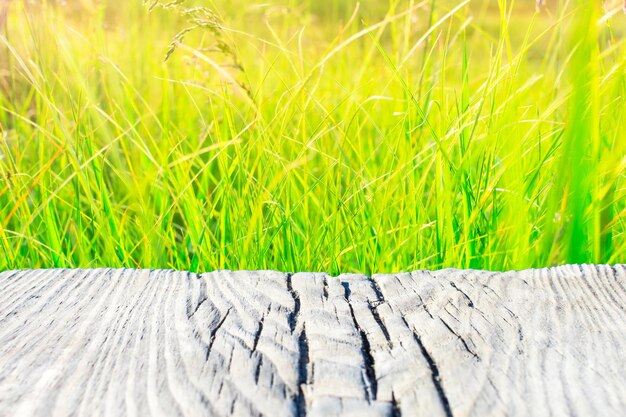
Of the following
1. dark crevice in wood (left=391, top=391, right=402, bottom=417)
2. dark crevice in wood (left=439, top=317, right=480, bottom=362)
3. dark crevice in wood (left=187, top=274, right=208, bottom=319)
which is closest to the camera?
dark crevice in wood (left=391, top=391, right=402, bottom=417)

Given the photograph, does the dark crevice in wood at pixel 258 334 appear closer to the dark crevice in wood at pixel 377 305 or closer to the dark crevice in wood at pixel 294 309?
the dark crevice in wood at pixel 294 309

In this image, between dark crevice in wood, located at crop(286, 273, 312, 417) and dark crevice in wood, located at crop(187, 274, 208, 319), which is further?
dark crevice in wood, located at crop(187, 274, 208, 319)

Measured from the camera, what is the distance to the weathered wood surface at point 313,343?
34.2 inches

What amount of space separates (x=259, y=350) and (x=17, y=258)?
945 millimetres

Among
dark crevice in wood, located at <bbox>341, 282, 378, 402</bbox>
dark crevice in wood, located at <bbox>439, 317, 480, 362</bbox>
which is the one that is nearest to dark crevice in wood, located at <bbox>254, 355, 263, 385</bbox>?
dark crevice in wood, located at <bbox>341, 282, 378, 402</bbox>

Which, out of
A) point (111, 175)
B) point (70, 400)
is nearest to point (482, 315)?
point (70, 400)

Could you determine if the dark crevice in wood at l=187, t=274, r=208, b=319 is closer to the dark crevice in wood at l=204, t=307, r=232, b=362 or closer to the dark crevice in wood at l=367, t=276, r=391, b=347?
the dark crevice in wood at l=204, t=307, r=232, b=362

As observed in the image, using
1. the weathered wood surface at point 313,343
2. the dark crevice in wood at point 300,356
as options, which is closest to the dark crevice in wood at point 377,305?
the weathered wood surface at point 313,343

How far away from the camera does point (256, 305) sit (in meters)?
1.15

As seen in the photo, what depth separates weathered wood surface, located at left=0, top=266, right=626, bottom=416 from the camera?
0.87m

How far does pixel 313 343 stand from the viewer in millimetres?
1012

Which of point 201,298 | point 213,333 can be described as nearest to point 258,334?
point 213,333

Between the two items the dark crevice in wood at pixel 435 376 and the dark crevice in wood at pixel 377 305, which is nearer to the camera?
the dark crevice in wood at pixel 435 376

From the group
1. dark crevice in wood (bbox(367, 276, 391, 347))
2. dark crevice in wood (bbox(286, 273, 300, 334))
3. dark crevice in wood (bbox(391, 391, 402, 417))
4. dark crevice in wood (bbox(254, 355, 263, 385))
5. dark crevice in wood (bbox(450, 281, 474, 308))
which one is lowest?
dark crevice in wood (bbox(450, 281, 474, 308))
